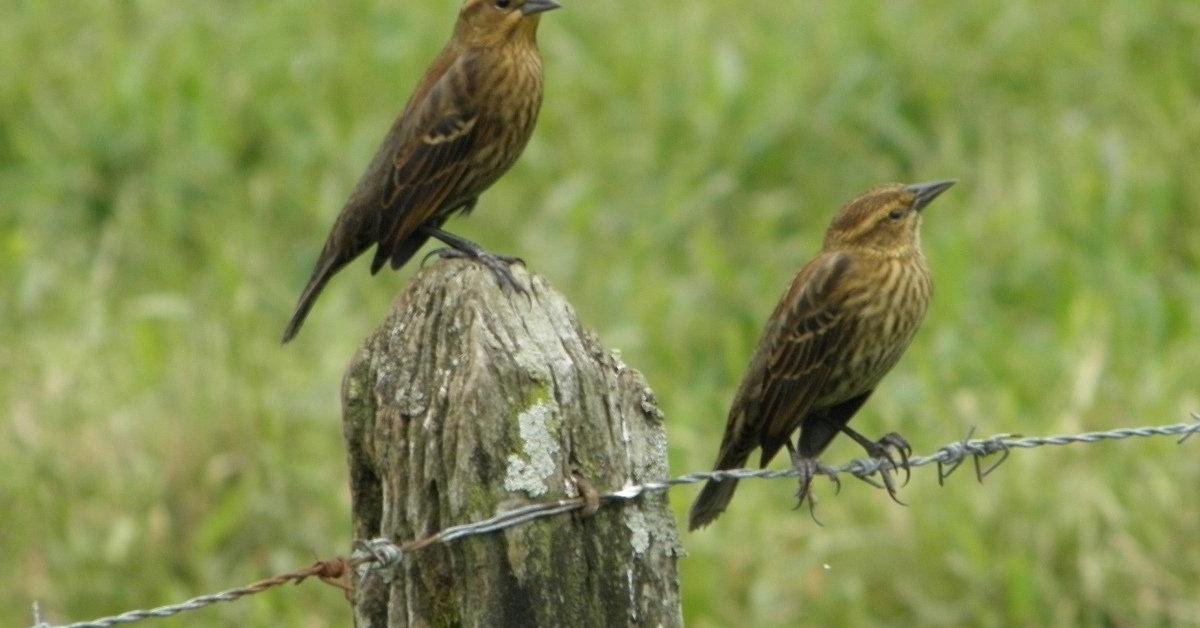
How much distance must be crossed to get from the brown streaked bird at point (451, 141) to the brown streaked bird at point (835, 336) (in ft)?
3.02

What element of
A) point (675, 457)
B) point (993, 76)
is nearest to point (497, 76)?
point (675, 457)

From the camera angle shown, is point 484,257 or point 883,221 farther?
point 883,221

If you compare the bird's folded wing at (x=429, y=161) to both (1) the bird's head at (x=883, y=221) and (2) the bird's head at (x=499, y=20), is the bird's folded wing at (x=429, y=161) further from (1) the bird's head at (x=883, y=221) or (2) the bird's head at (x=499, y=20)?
(1) the bird's head at (x=883, y=221)

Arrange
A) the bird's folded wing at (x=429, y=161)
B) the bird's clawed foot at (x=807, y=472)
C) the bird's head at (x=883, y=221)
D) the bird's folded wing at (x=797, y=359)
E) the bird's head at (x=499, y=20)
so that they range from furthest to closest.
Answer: the bird's head at (x=499, y=20), the bird's folded wing at (x=429, y=161), the bird's head at (x=883, y=221), the bird's folded wing at (x=797, y=359), the bird's clawed foot at (x=807, y=472)

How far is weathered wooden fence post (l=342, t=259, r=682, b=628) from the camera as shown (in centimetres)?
338

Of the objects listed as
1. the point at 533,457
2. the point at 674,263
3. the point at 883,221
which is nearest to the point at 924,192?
the point at 883,221

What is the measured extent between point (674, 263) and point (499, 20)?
12.3 ft

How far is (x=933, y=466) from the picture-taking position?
23.3 ft

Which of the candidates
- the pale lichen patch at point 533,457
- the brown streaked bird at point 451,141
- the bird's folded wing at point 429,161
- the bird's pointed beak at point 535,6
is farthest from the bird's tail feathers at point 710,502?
the bird's pointed beak at point 535,6

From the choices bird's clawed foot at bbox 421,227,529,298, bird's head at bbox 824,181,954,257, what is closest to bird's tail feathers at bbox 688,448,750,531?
bird's clawed foot at bbox 421,227,529,298

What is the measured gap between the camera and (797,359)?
203 inches

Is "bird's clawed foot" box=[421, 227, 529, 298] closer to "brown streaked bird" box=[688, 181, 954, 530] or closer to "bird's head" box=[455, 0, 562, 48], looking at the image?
"bird's head" box=[455, 0, 562, 48]

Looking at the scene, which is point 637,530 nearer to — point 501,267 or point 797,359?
point 501,267

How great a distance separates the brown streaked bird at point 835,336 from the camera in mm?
5168
